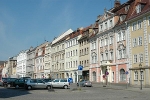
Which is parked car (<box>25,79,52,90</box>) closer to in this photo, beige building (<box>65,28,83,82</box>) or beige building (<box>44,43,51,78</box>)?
beige building (<box>65,28,83,82</box>)

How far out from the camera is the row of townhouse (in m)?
43.4

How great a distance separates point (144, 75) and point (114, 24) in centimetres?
1455

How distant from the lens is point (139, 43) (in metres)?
44.3

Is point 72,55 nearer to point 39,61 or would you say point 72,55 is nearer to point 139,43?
point 39,61

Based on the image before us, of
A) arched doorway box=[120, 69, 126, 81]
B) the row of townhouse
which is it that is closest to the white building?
the row of townhouse

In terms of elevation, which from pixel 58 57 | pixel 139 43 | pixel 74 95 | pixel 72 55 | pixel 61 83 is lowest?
pixel 74 95

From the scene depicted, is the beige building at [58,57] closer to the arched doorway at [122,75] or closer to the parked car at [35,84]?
the arched doorway at [122,75]

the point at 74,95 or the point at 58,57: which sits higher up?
the point at 58,57

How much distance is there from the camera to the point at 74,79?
73312 millimetres

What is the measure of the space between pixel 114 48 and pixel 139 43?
8.08m

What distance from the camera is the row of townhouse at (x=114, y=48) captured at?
142 ft

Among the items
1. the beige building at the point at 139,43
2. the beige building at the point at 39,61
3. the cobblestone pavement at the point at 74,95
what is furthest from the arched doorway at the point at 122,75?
the beige building at the point at 39,61

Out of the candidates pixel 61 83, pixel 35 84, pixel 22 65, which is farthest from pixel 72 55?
pixel 22 65

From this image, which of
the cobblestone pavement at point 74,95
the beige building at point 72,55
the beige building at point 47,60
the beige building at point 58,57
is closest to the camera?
the cobblestone pavement at point 74,95
